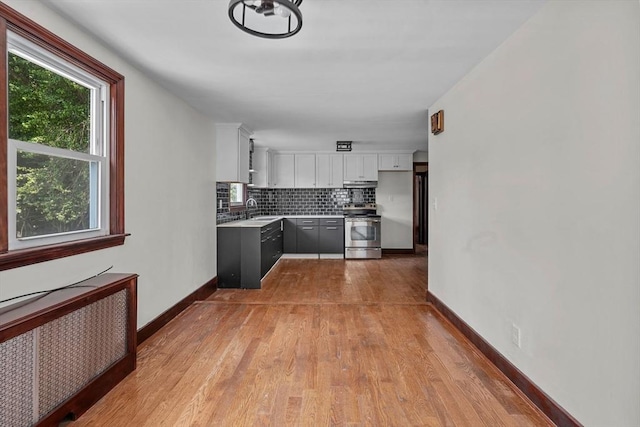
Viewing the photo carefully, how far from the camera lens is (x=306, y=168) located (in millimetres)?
7531

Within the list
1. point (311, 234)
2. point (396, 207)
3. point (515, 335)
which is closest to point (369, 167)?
point (396, 207)

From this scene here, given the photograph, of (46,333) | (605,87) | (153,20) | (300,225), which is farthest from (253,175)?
(605,87)

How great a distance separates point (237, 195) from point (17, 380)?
4.53 metres

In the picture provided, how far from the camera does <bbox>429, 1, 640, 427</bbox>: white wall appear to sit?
1433 millimetres

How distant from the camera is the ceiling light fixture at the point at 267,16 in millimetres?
1504

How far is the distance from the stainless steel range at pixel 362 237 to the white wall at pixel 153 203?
10.6 feet

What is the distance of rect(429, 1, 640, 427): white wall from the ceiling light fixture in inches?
51.4

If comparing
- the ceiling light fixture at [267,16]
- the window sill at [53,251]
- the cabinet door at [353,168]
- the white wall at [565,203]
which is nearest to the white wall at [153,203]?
the window sill at [53,251]

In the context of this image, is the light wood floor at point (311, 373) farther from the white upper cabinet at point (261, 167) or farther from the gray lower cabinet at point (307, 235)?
the white upper cabinet at point (261, 167)

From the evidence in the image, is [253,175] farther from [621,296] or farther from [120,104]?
[621,296]

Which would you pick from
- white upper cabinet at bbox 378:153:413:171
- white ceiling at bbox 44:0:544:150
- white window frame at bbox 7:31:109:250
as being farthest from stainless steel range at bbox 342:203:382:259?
white window frame at bbox 7:31:109:250

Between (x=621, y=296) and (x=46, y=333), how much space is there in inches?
99.3

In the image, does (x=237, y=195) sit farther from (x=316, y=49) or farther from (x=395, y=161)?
(x=316, y=49)

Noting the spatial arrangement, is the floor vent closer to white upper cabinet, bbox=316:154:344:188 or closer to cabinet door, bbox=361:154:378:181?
white upper cabinet, bbox=316:154:344:188
